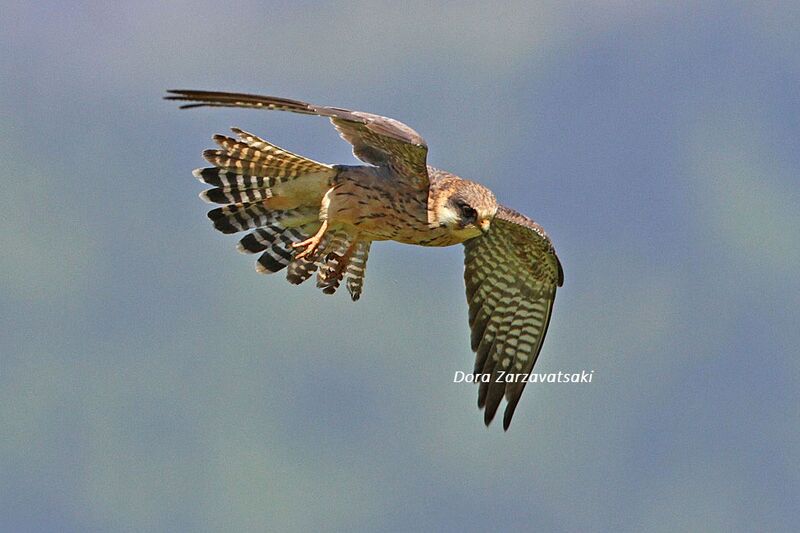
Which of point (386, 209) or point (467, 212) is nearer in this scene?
point (467, 212)

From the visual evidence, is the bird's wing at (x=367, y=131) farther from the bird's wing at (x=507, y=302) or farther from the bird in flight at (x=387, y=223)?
the bird's wing at (x=507, y=302)

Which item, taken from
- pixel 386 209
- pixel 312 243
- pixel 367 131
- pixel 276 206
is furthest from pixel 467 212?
pixel 276 206

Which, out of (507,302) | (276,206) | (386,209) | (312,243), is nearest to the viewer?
(386,209)

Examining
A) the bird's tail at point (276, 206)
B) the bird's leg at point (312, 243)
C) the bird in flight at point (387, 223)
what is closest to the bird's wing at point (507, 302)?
the bird in flight at point (387, 223)

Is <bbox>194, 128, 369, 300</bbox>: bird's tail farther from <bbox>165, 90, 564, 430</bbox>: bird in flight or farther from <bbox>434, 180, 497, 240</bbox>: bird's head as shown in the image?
<bbox>434, 180, 497, 240</bbox>: bird's head

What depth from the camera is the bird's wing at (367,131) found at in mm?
8469

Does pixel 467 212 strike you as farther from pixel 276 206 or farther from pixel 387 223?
pixel 276 206

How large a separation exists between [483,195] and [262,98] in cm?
270

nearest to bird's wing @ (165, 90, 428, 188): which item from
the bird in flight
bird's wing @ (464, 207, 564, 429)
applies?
the bird in flight

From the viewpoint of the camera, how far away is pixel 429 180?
1078cm

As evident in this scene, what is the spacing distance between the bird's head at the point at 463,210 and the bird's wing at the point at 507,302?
44.9 inches

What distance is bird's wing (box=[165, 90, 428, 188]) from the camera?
333 inches

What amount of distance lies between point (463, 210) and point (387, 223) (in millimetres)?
695

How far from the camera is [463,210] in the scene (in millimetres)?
10461
